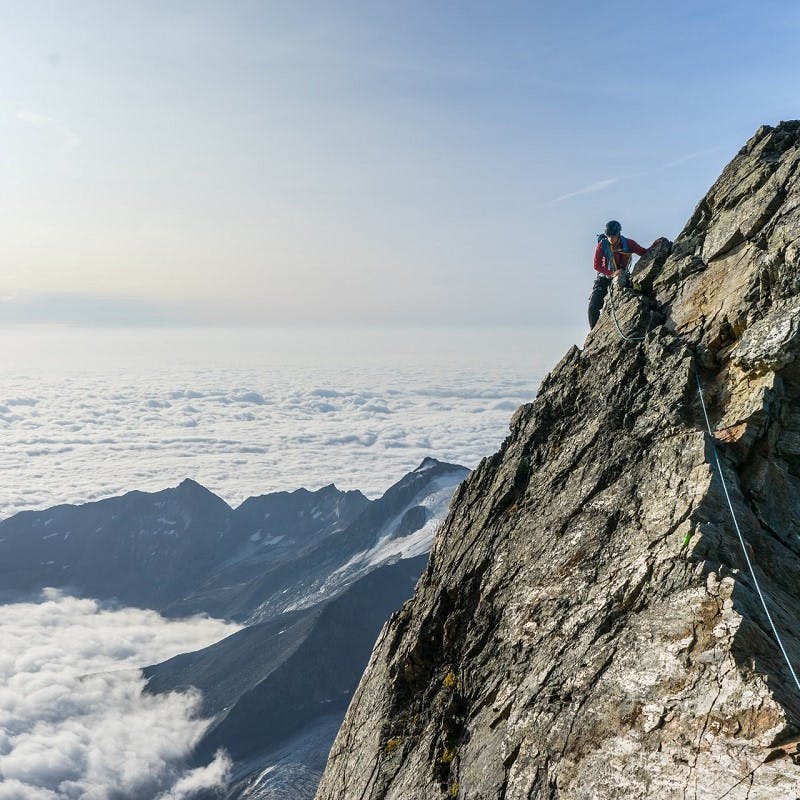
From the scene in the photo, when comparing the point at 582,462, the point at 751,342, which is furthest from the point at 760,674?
the point at 751,342

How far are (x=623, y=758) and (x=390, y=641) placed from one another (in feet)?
38.4

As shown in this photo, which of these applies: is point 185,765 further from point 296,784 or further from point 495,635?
point 495,635

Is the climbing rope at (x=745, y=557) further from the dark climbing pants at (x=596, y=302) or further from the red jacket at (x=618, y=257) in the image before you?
the red jacket at (x=618, y=257)

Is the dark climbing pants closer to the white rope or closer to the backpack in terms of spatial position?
the backpack

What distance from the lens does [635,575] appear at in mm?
15727

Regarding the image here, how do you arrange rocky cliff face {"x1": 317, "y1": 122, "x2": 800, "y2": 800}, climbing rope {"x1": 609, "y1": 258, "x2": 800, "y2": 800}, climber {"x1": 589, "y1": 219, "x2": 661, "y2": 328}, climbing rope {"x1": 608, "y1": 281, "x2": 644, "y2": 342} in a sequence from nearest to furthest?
climbing rope {"x1": 609, "y1": 258, "x2": 800, "y2": 800} → rocky cliff face {"x1": 317, "y1": 122, "x2": 800, "y2": 800} → climbing rope {"x1": 608, "y1": 281, "x2": 644, "y2": 342} → climber {"x1": 589, "y1": 219, "x2": 661, "y2": 328}

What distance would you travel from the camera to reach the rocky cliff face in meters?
12.6

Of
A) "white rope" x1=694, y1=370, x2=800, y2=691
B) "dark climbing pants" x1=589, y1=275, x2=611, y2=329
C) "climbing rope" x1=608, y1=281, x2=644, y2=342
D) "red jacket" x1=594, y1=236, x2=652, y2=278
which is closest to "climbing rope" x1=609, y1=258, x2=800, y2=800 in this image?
"white rope" x1=694, y1=370, x2=800, y2=691

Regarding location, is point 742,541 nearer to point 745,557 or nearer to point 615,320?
point 745,557

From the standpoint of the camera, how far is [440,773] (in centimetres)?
1706

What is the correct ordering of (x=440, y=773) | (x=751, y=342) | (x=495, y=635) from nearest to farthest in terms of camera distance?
(x=440, y=773)
(x=495, y=635)
(x=751, y=342)

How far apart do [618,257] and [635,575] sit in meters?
18.1

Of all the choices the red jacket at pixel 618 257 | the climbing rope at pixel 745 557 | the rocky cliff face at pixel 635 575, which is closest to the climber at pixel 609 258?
the red jacket at pixel 618 257

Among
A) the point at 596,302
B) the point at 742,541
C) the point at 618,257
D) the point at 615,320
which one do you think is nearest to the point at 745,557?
the point at 742,541
